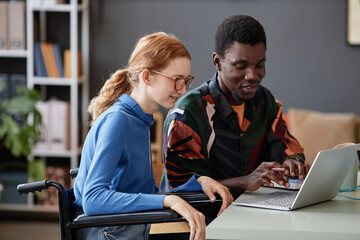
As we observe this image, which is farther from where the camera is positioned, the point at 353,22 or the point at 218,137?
the point at 353,22

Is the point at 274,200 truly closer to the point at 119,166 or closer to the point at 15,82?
the point at 119,166

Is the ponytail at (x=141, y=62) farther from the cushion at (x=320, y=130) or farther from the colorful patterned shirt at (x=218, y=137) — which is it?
the cushion at (x=320, y=130)

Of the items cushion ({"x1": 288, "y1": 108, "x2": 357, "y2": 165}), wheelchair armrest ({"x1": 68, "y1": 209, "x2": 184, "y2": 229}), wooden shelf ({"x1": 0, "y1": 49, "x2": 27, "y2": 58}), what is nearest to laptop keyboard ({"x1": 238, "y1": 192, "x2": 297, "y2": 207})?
wheelchair armrest ({"x1": 68, "y1": 209, "x2": 184, "y2": 229})

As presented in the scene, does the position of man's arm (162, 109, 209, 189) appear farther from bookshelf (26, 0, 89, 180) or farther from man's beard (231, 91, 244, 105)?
bookshelf (26, 0, 89, 180)

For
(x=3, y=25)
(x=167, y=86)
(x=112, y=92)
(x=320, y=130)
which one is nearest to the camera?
(x=167, y=86)

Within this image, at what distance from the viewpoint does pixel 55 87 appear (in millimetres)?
4789

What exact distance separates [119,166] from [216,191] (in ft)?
0.93

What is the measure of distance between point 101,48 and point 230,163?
295cm

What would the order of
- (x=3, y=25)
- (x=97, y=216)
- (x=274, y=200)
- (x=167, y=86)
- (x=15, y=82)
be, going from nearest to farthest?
(x=97, y=216) → (x=274, y=200) → (x=167, y=86) → (x=3, y=25) → (x=15, y=82)

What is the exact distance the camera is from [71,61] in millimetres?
4469

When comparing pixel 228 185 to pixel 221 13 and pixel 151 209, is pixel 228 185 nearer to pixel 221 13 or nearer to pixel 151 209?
pixel 151 209

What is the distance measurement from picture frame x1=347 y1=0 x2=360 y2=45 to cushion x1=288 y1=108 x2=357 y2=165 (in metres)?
0.60

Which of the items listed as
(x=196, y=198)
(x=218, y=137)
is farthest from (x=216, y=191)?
(x=218, y=137)

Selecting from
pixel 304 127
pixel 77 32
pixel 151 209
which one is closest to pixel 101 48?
pixel 77 32
